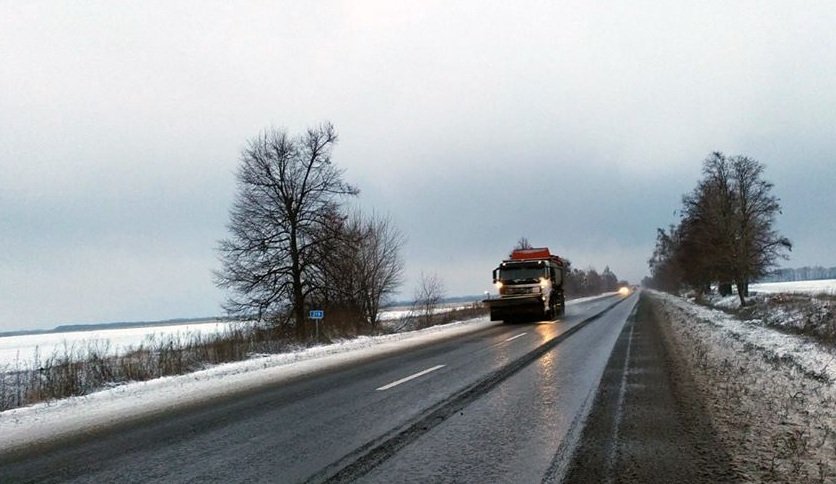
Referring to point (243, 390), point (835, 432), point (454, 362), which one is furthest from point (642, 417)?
point (243, 390)

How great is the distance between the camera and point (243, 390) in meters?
9.43

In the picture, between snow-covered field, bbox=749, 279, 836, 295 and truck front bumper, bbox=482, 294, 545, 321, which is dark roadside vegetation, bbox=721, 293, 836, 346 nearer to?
truck front bumper, bbox=482, 294, 545, 321

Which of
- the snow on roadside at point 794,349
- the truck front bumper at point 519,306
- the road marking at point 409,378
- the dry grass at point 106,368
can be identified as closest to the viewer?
the road marking at point 409,378

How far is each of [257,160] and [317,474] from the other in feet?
83.4

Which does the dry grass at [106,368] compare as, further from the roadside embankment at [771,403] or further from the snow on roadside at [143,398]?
the roadside embankment at [771,403]

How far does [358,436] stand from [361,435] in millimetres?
52

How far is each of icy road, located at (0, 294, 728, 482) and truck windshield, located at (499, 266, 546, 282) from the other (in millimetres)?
17505

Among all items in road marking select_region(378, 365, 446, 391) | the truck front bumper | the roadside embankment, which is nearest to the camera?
the roadside embankment

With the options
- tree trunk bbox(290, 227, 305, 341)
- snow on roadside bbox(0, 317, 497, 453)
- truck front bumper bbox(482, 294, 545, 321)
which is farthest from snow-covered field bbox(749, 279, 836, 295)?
snow on roadside bbox(0, 317, 497, 453)

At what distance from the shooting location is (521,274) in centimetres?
2767

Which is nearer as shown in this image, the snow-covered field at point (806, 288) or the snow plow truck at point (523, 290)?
the snow plow truck at point (523, 290)

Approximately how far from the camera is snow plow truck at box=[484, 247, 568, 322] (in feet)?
88.3

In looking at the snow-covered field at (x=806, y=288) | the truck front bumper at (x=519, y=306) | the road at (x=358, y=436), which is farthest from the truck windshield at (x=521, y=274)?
the snow-covered field at (x=806, y=288)

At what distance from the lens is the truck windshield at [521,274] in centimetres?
2755
